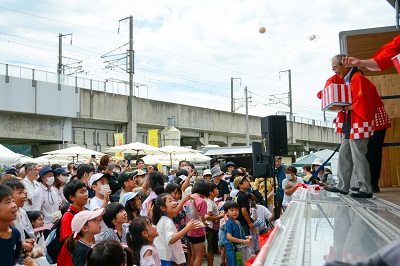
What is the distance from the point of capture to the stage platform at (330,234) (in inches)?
69.2

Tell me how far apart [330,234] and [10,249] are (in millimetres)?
2240

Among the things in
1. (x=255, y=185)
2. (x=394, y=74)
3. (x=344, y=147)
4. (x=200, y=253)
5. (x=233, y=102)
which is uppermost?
(x=233, y=102)

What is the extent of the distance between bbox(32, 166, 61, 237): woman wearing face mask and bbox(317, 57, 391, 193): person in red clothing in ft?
15.6

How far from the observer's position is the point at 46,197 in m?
7.28

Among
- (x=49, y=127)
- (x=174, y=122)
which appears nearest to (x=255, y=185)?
(x=49, y=127)

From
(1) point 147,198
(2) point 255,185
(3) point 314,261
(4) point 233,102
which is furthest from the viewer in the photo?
(4) point 233,102

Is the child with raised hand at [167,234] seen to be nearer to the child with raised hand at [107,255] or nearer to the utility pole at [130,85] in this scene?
the child with raised hand at [107,255]

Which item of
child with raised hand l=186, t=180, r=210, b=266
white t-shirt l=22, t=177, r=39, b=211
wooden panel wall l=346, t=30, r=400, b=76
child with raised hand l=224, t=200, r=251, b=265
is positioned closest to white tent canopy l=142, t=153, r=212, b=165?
white t-shirt l=22, t=177, r=39, b=211

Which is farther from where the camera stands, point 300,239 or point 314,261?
point 300,239

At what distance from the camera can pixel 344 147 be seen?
193 inches

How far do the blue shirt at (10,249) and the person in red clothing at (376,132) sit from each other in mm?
3539

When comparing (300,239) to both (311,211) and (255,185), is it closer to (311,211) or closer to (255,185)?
(311,211)

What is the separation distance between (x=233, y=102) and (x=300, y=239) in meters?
46.7

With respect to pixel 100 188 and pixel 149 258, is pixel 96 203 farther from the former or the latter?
pixel 149 258
